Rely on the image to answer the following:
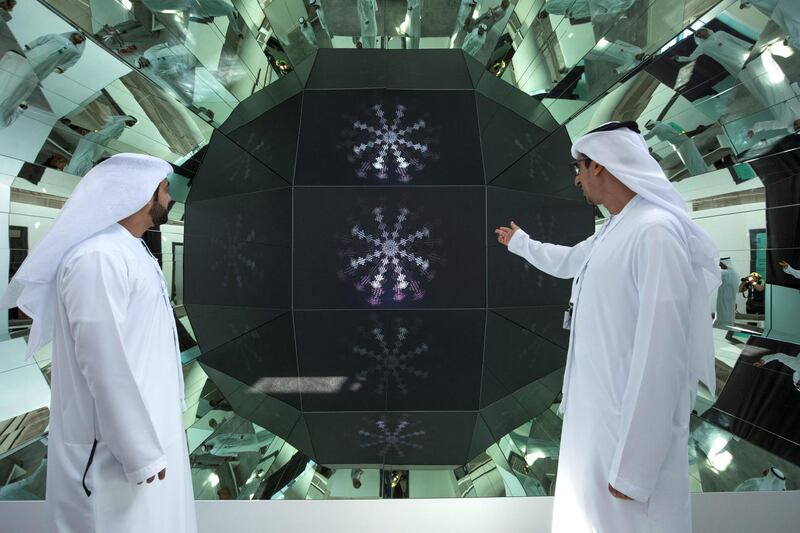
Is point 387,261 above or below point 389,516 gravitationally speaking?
above

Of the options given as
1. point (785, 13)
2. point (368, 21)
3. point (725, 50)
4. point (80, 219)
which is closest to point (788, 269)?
point (725, 50)

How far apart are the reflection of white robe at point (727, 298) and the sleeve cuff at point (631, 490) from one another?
8.82 ft

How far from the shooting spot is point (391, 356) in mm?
4230

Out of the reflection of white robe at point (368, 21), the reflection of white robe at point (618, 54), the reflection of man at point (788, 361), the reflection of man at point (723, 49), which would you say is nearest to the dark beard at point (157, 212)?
the reflection of white robe at point (368, 21)

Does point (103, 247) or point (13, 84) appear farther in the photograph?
point (13, 84)

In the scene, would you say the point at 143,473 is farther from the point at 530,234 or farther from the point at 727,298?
the point at 727,298

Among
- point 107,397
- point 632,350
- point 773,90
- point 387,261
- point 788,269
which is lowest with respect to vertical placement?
point 107,397

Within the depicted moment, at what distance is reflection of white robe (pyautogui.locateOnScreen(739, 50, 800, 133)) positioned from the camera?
3.73 meters

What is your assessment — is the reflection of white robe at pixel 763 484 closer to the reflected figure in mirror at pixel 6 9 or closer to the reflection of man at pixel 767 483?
the reflection of man at pixel 767 483

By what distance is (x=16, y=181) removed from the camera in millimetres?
3762

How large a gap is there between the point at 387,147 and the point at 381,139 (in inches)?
3.1

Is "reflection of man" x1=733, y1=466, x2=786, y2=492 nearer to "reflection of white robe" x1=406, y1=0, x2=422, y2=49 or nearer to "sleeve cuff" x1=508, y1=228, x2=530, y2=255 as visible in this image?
"sleeve cuff" x1=508, y1=228, x2=530, y2=255

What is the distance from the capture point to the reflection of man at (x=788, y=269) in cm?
391

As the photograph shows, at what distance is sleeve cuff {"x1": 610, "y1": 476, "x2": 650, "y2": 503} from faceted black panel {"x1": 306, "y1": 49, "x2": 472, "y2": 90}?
10.5ft
